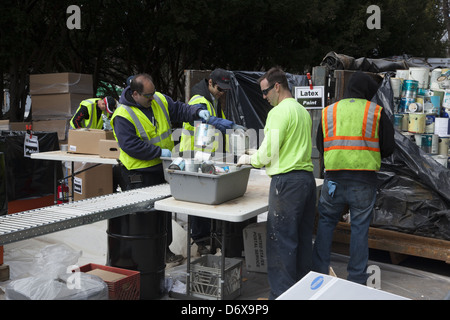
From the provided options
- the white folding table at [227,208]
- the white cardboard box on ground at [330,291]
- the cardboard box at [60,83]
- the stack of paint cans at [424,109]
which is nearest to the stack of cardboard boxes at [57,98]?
the cardboard box at [60,83]

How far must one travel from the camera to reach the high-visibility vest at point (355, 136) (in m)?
4.06

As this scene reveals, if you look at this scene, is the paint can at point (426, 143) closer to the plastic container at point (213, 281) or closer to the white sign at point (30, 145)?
the plastic container at point (213, 281)

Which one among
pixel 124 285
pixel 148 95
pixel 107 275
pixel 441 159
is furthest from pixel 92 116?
pixel 441 159

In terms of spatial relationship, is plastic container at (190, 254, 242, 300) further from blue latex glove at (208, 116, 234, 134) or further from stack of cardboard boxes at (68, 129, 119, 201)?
stack of cardboard boxes at (68, 129, 119, 201)

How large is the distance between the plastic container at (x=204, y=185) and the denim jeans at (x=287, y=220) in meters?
0.30

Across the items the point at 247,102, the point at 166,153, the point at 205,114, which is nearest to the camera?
the point at 166,153

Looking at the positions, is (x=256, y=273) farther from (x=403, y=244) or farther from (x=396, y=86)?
(x=396, y=86)

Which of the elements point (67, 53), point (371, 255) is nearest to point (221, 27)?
point (67, 53)

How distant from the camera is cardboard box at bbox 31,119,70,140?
362 inches

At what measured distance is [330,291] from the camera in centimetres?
186

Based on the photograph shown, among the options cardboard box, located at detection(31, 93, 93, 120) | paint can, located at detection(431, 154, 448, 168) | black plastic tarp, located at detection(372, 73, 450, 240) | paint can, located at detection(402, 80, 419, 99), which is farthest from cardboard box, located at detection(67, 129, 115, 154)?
paint can, located at detection(431, 154, 448, 168)

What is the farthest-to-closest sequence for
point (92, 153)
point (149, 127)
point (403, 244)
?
→ point (92, 153), point (403, 244), point (149, 127)

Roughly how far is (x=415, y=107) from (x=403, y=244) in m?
1.49
